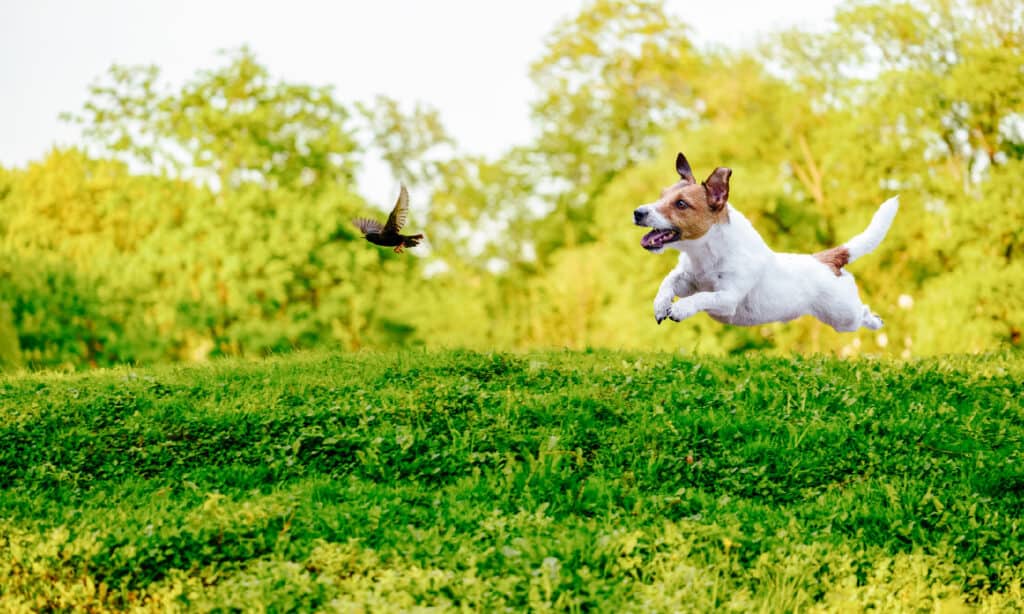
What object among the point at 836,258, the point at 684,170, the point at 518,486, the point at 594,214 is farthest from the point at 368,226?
the point at 594,214

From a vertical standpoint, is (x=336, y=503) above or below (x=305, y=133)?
below

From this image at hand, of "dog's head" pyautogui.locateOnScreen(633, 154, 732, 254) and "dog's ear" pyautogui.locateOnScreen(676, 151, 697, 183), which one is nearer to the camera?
"dog's head" pyautogui.locateOnScreen(633, 154, 732, 254)

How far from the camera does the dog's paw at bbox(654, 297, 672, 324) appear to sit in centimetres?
720

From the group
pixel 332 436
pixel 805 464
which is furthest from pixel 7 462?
pixel 805 464

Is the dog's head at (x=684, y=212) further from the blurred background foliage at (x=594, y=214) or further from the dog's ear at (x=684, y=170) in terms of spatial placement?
the blurred background foliage at (x=594, y=214)

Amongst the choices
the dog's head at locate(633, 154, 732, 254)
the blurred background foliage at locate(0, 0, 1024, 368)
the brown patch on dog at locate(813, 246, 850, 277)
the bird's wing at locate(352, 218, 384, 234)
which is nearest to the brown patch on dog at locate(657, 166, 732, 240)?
the dog's head at locate(633, 154, 732, 254)

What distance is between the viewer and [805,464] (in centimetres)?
953

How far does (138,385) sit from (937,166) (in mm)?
21331

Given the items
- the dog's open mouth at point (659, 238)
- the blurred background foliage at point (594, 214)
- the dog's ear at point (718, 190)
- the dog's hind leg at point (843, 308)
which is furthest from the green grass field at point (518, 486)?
the blurred background foliage at point (594, 214)

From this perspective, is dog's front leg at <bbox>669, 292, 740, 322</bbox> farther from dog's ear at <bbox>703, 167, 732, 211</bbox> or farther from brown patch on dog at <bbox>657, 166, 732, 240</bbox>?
dog's ear at <bbox>703, 167, 732, 211</bbox>

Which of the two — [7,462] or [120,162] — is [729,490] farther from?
[120,162]

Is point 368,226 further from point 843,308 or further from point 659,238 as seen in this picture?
A: point 843,308

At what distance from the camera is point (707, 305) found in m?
7.46

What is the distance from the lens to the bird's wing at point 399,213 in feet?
26.7
